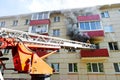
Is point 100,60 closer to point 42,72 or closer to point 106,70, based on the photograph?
point 106,70

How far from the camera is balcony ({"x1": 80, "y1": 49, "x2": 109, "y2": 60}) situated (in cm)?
1470

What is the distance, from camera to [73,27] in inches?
709

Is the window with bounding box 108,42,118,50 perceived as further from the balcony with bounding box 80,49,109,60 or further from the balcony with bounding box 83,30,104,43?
the balcony with bounding box 80,49,109,60

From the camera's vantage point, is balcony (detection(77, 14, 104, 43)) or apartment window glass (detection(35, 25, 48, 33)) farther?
apartment window glass (detection(35, 25, 48, 33))

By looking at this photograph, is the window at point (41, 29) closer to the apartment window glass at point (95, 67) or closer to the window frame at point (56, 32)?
the window frame at point (56, 32)

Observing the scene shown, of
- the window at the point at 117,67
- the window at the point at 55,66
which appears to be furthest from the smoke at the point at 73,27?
the window at the point at 117,67

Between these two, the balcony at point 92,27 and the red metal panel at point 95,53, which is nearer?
the red metal panel at point 95,53

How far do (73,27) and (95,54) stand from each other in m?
5.05

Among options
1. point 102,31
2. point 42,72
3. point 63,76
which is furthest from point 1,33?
point 102,31

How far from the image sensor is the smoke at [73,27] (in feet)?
52.5

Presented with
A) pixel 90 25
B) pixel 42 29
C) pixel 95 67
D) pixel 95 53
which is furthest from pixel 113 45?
pixel 42 29

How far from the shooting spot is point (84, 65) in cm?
1531

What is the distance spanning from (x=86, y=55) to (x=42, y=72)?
9355mm

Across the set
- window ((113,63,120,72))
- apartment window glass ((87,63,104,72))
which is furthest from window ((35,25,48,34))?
window ((113,63,120,72))
